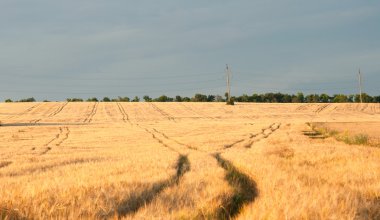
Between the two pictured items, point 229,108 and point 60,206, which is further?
point 229,108

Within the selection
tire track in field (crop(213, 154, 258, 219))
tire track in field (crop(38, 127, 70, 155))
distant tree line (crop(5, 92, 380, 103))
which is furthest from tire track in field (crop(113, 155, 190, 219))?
distant tree line (crop(5, 92, 380, 103))

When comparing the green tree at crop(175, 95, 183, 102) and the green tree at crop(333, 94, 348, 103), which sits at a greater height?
the green tree at crop(175, 95, 183, 102)

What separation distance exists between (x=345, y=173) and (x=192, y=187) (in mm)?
3473

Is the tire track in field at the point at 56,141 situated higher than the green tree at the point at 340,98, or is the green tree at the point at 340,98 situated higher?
the green tree at the point at 340,98

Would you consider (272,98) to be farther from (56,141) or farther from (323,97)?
(56,141)

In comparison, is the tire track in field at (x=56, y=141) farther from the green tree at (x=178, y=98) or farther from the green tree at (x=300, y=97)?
the green tree at (x=300, y=97)

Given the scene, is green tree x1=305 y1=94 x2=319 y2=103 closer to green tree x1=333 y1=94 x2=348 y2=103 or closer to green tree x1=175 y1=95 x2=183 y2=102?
green tree x1=333 y1=94 x2=348 y2=103

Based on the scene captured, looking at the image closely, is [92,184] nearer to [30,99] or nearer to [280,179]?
[280,179]

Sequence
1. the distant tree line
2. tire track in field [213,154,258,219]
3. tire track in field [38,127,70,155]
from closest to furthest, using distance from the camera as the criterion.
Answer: tire track in field [213,154,258,219]
tire track in field [38,127,70,155]
the distant tree line

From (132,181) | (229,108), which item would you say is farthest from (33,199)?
(229,108)

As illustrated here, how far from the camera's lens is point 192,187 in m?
6.91

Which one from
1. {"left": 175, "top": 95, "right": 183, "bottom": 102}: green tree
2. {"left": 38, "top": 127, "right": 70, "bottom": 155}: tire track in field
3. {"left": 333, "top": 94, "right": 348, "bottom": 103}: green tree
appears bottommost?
{"left": 38, "top": 127, "right": 70, "bottom": 155}: tire track in field

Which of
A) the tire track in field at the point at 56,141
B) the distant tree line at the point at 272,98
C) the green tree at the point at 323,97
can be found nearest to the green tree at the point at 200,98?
the distant tree line at the point at 272,98

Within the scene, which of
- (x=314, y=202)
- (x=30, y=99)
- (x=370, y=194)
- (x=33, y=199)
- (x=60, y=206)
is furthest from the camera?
(x=30, y=99)
